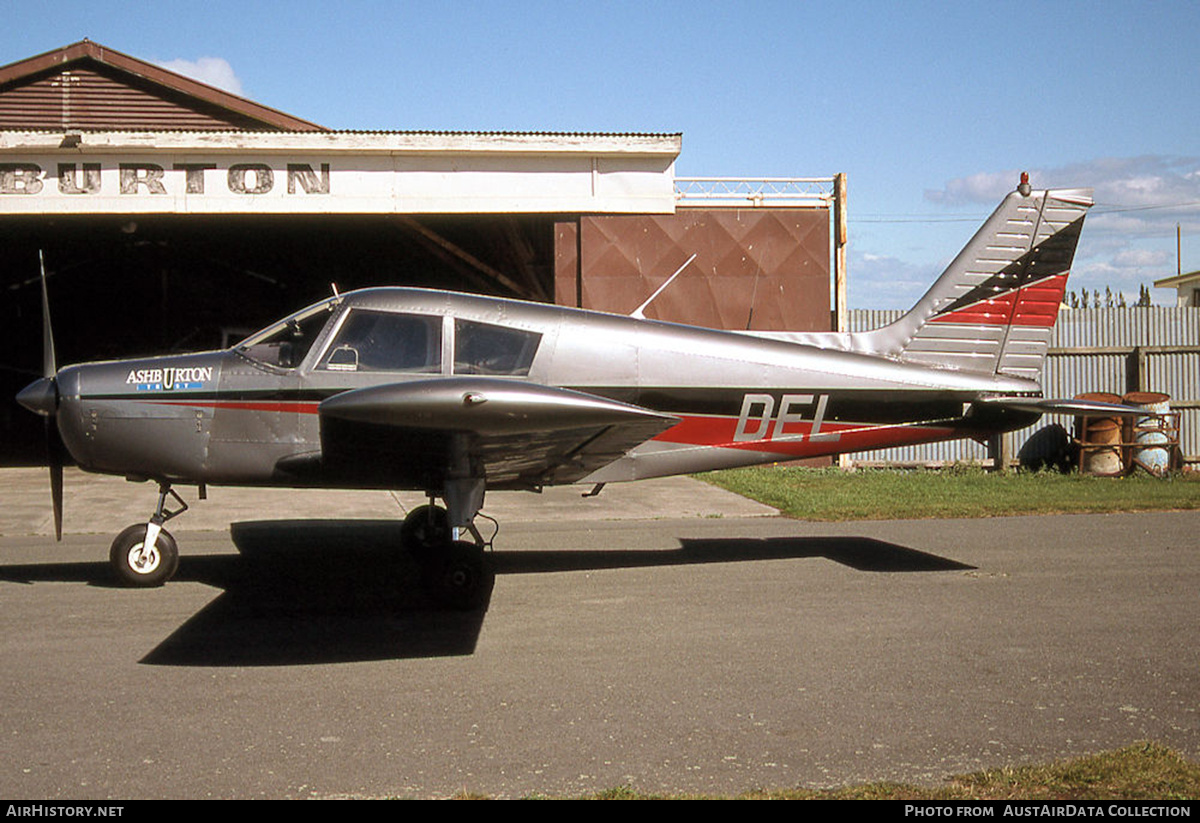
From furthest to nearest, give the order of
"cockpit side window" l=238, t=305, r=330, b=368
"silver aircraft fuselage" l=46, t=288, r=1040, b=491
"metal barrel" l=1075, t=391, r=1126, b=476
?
1. "metal barrel" l=1075, t=391, r=1126, b=476
2. "cockpit side window" l=238, t=305, r=330, b=368
3. "silver aircraft fuselage" l=46, t=288, r=1040, b=491

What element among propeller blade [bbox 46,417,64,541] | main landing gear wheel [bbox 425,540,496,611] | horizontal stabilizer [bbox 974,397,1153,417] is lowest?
main landing gear wheel [bbox 425,540,496,611]

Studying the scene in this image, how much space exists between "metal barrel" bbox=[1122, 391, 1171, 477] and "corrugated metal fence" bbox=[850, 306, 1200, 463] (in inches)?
38.2

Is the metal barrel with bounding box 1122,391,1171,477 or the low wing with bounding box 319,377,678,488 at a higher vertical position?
the low wing with bounding box 319,377,678,488

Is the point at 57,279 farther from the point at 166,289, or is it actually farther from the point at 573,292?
the point at 573,292

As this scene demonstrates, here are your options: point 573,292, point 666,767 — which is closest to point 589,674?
point 666,767

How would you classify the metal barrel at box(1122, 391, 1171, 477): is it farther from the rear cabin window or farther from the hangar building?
the rear cabin window

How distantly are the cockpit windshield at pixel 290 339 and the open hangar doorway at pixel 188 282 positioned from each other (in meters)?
12.5

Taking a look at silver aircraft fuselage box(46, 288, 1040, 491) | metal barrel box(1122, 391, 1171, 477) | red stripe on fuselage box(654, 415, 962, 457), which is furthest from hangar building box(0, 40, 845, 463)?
red stripe on fuselage box(654, 415, 962, 457)

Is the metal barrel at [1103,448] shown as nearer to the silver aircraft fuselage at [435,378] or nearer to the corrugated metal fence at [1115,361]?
the corrugated metal fence at [1115,361]

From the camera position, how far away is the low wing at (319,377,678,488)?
536 centimetres

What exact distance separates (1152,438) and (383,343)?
537 inches

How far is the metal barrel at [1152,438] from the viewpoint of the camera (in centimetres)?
1619

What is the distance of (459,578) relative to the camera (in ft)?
23.1

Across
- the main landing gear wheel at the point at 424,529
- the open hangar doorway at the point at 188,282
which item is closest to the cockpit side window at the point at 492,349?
the main landing gear wheel at the point at 424,529
